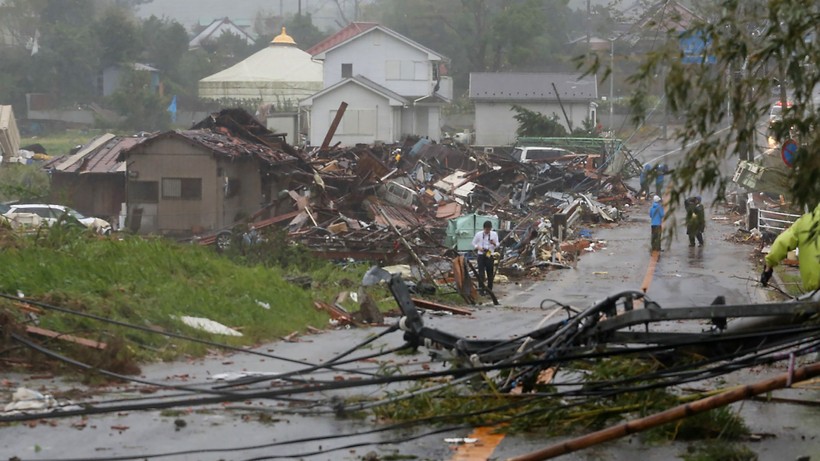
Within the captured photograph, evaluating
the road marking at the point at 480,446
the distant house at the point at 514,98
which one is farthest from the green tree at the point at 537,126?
the road marking at the point at 480,446

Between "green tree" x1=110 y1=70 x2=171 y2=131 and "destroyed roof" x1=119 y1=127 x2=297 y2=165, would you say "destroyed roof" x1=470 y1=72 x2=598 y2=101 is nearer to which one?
"green tree" x1=110 y1=70 x2=171 y2=131

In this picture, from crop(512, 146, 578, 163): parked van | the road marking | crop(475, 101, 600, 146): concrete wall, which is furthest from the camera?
crop(475, 101, 600, 146): concrete wall

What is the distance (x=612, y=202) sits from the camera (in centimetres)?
4434

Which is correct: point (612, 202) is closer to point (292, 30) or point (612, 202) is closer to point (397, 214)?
point (397, 214)

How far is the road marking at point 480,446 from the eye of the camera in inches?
317

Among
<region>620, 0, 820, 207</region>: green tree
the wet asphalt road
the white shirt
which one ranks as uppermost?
<region>620, 0, 820, 207</region>: green tree

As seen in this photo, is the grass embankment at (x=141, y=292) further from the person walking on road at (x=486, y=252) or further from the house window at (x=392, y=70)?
the house window at (x=392, y=70)

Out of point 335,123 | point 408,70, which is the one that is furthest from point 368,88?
point 335,123

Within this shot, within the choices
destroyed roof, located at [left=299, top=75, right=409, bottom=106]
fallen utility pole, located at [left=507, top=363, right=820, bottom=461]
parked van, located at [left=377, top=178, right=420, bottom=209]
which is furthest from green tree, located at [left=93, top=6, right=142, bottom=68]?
fallen utility pole, located at [left=507, top=363, right=820, bottom=461]

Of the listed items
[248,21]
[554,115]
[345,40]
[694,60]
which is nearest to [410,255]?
[694,60]

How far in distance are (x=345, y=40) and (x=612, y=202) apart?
30.1 metres

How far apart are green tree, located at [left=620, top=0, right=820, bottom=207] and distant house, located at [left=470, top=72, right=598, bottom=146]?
59714mm

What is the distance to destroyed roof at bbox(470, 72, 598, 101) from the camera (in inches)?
2638

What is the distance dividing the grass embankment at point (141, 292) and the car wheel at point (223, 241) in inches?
293
